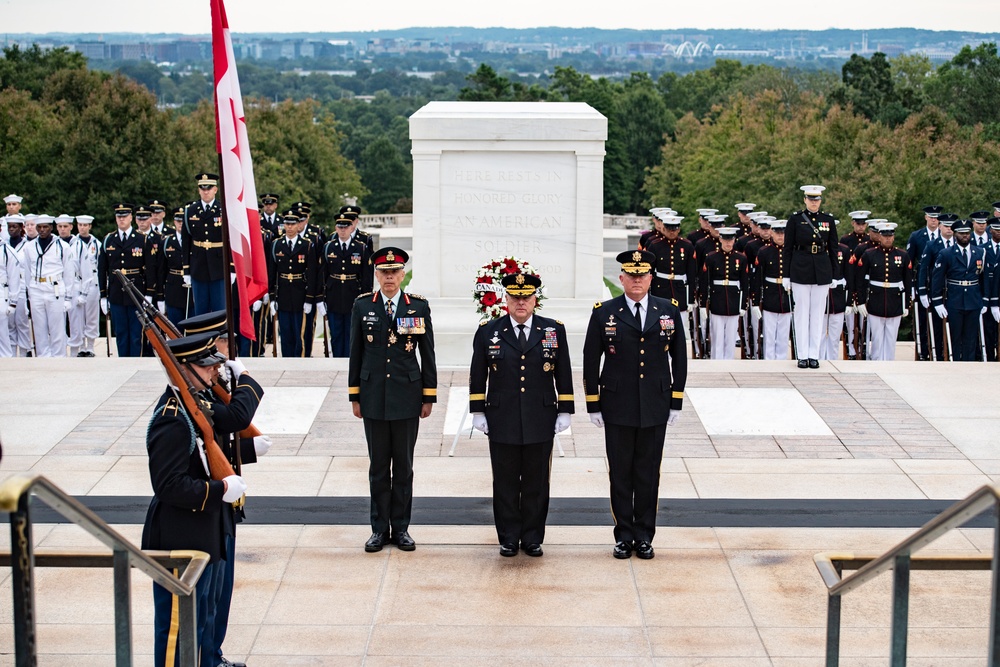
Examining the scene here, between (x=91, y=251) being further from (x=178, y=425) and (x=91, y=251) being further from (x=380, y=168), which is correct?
(x=380, y=168)

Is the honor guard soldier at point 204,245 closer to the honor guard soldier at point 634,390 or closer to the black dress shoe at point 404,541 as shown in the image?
the black dress shoe at point 404,541

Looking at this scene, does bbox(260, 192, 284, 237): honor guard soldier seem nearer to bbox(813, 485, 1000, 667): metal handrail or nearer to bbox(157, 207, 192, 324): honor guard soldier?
bbox(157, 207, 192, 324): honor guard soldier

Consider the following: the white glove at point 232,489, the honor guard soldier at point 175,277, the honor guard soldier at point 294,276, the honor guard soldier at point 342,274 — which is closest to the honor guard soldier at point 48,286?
the honor guard soldier at point 175,277

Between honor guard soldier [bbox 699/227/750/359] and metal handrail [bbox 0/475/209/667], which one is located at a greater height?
metal handrail [bbox 0/475/209/667]

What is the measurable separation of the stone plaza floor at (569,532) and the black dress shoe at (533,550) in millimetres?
83

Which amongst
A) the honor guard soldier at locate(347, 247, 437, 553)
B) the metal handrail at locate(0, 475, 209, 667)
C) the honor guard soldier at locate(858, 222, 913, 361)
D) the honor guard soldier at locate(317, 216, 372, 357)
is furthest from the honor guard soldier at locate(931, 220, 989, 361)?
the metal handrail at locate(0, 475, 209, 667)

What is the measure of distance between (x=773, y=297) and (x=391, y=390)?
25.2ft

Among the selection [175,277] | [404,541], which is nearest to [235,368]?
[404,541]

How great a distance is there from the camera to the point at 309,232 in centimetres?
1403

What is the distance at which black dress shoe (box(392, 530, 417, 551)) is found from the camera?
24.1 feet

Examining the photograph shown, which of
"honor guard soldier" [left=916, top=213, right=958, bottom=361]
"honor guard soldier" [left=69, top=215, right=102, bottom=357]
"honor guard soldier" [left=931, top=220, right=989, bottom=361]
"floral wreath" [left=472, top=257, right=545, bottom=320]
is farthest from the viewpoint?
"honor guard soldier" [left=69, top=215, right=102, bottom=357]

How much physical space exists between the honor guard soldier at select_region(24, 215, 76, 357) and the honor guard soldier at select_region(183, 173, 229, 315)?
1.76 m

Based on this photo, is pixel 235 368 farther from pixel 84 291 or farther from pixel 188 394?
pixel 84 291

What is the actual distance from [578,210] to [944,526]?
8335 millimetres
